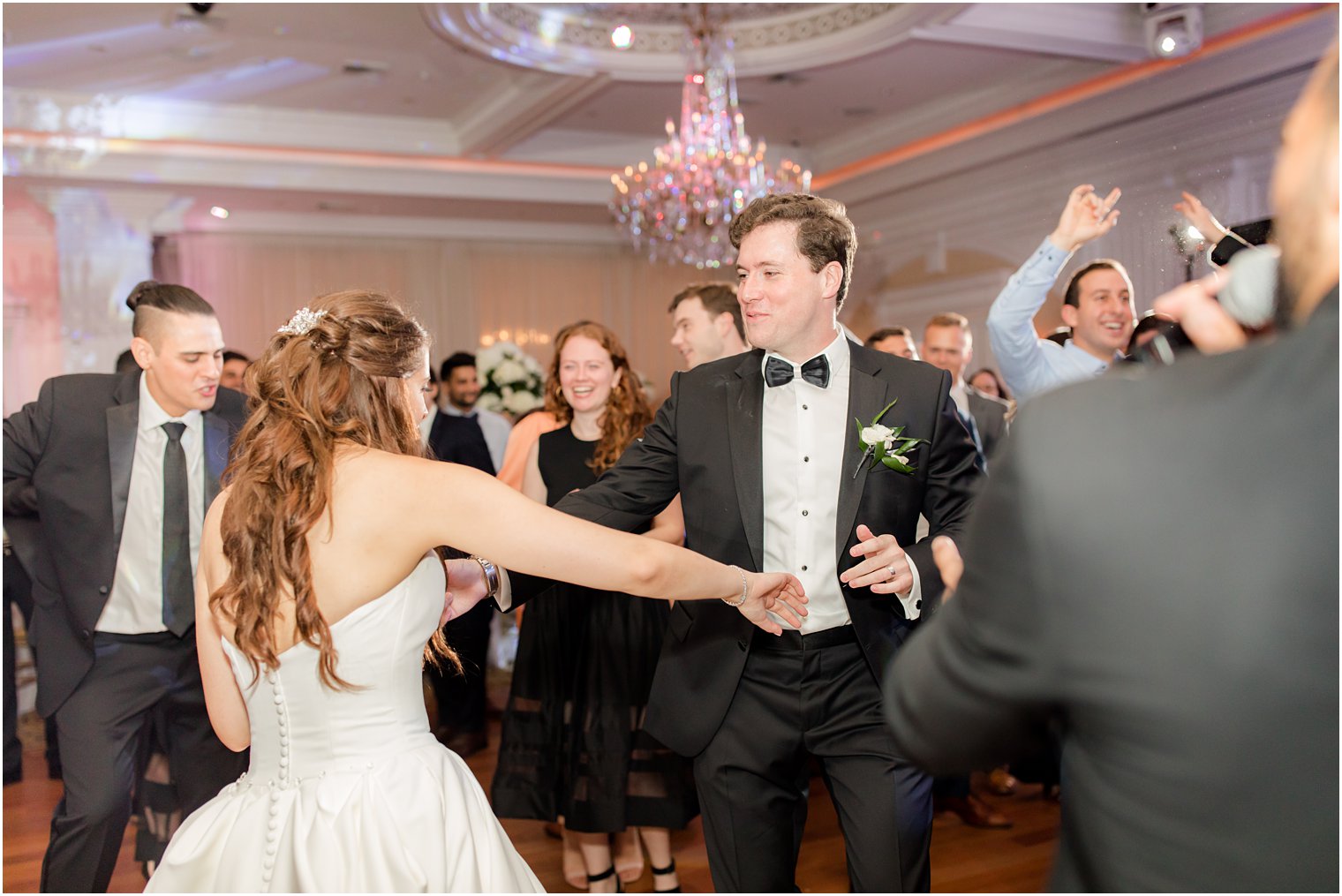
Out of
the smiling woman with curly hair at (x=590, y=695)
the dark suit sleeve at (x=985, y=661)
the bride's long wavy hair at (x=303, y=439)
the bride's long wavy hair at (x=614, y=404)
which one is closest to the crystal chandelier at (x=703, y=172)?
the bride's long wavy hair at (x=614, y=404)

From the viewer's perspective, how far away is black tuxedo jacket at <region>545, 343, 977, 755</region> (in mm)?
2336

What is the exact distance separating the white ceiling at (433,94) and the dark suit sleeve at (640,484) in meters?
4.38

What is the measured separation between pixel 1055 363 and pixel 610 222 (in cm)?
879

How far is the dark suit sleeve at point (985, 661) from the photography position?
3.00 ft

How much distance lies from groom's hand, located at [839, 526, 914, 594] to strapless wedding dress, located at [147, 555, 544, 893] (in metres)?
0.81

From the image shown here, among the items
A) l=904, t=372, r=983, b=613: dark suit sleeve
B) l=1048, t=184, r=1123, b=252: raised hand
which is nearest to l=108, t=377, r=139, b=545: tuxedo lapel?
l=904, t=372, r=983, b=613: dark suit sleeve

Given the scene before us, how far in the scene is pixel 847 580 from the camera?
2.13m

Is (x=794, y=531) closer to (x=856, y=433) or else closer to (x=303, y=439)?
(x=856, y=433)

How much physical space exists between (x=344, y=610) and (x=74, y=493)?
5.53ft

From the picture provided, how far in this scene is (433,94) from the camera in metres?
8.15

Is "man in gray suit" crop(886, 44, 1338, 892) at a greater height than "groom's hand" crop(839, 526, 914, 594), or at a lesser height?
greater

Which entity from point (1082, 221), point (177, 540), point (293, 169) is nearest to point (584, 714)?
point (177, 540)

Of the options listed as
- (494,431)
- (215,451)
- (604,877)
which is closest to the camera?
(215,451)

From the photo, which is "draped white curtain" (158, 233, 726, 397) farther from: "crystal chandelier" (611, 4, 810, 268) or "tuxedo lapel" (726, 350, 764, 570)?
"tuxedo lapel" (726, 350, 764, 570)
